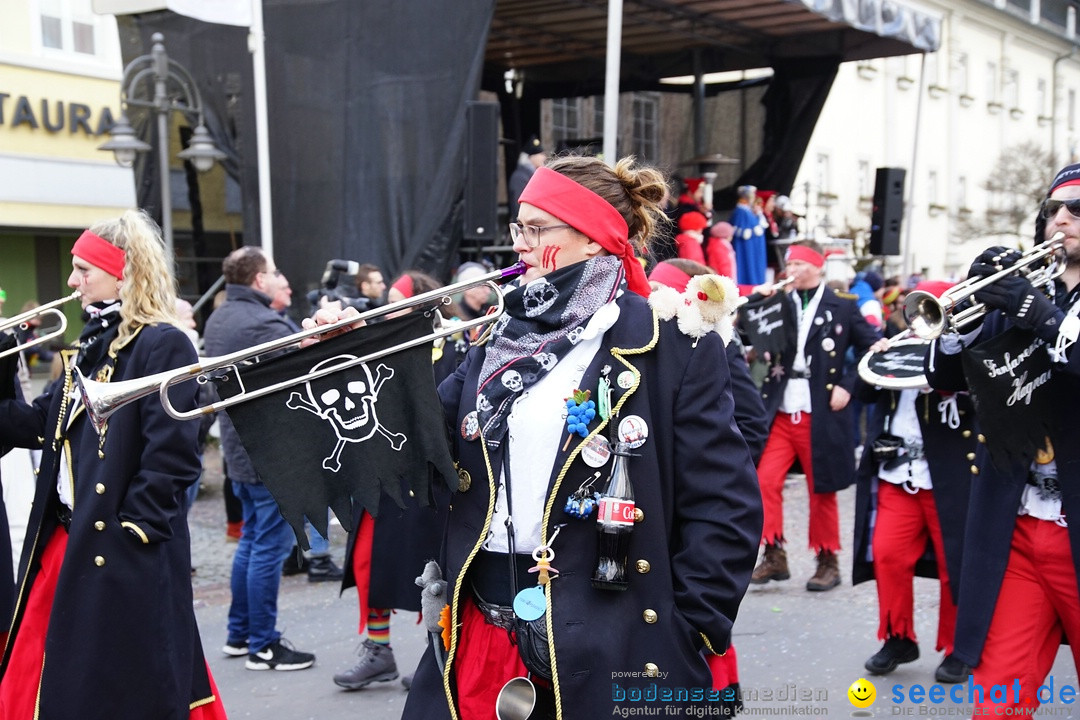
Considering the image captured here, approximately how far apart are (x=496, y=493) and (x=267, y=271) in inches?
158

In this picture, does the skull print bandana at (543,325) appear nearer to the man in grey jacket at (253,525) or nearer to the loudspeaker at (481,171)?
the man in grey jacket at (253,525)

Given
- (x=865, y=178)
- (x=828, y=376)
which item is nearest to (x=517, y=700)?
(x=828, y=376)

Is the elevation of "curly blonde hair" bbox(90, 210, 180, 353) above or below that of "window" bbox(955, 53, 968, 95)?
below

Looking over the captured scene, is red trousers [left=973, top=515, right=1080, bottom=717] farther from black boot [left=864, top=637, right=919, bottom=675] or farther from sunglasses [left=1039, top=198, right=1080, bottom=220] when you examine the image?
black boot [left=864, top=637, right=919, bottom=675]

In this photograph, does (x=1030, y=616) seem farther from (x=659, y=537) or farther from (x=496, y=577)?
(x=496, y=577)

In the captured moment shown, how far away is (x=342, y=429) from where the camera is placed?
277 cm

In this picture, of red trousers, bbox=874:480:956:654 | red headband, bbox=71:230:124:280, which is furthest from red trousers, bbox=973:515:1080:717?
red headband, bbox=71:230:124:280

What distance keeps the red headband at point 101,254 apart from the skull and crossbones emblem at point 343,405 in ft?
4.89

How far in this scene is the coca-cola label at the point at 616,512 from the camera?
257 centimetres

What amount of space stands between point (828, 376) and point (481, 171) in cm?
387

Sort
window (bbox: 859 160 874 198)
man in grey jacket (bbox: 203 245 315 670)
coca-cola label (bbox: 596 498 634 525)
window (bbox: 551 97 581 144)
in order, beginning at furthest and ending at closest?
window (bbox: 859 160 874 198) < window (bbox: 551 97 581 144) < man in grey jacket (bbox: 203 245 315 670) < coca-cola label (bbox: 596 498 634 525)

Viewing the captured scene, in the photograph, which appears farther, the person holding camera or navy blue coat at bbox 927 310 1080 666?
the person holding camera

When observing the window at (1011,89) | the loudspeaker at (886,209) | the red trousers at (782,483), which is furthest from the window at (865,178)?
the red trousers at (782,483)

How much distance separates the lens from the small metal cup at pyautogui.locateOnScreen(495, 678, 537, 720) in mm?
2635
